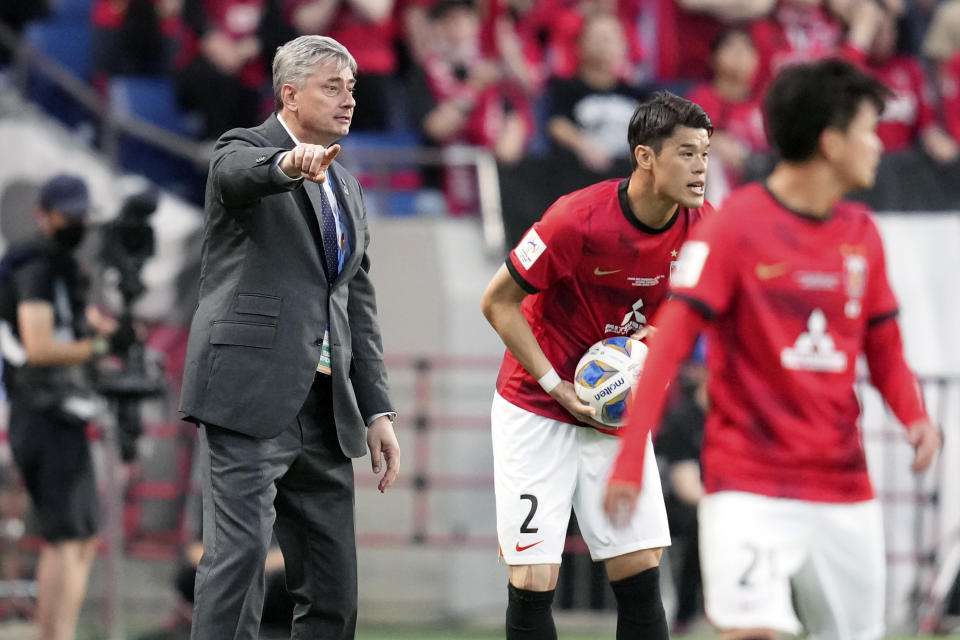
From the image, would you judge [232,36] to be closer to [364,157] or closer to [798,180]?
[364,157]

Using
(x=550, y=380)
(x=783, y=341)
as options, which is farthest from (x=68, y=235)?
(x=783, y=341)

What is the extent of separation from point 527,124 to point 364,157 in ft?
4.35

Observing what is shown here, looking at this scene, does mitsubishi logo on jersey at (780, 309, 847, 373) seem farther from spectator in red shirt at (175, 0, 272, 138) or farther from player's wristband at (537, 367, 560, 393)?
spectator in red shirt at (175, 0, 272, 138)

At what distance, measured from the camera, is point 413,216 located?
435 inches

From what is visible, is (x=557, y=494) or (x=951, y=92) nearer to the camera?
(x=557, y=494)

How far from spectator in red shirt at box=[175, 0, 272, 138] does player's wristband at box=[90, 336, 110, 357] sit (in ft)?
12.6

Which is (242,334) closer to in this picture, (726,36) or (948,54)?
(726,36)

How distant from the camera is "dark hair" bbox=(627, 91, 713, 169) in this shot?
5.42 metres

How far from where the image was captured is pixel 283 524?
5391 millimetres

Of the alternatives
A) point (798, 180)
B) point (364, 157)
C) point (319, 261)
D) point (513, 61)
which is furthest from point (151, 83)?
point (798, 180)

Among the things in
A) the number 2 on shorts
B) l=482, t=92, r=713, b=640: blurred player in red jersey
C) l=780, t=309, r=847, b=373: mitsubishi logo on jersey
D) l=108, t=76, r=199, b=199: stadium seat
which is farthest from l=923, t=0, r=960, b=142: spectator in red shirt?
l=780, t=309, r=847, b=373: mitsubishi logo on jersey

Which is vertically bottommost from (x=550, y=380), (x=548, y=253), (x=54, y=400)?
(x=54, y=400)

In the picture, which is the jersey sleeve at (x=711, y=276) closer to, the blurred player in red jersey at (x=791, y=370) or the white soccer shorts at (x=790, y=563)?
the blurred player in red jersey at (x=791, y=370)

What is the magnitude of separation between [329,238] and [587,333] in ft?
3.61
